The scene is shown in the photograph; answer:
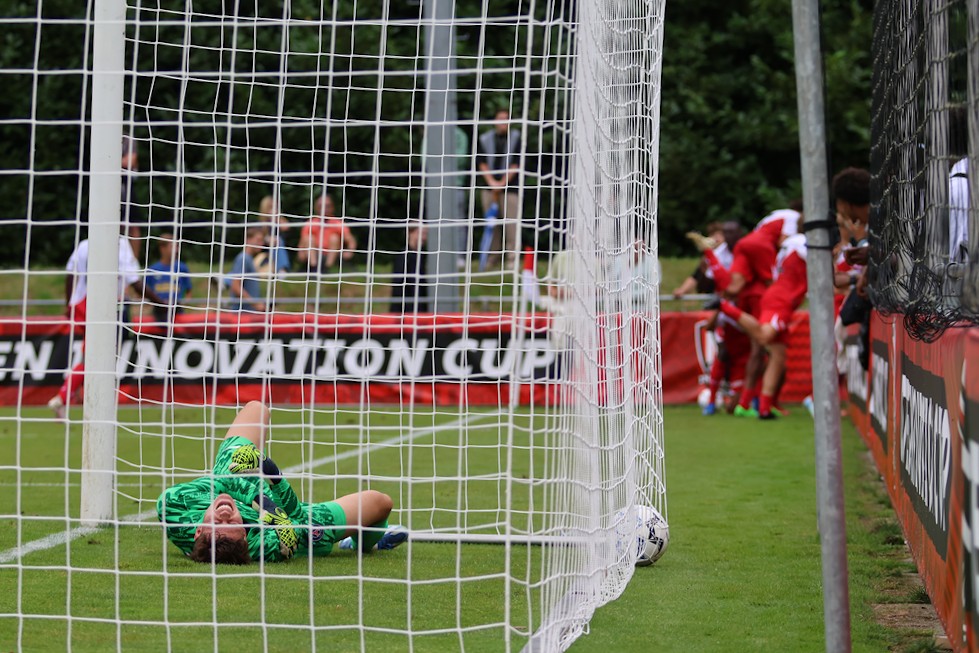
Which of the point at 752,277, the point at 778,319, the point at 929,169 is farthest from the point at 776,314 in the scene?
the point at 929,169

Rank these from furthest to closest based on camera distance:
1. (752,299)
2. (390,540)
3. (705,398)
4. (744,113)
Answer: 1. (744,113)
2. (705,398)
3. (752,299)
4. (390,540)

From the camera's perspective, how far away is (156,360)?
44.5 ft

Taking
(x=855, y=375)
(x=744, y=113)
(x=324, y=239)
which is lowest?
(x=855, y=375)

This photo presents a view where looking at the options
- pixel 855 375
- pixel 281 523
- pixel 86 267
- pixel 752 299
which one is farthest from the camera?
pixel 752 299

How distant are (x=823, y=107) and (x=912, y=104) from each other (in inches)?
95.0

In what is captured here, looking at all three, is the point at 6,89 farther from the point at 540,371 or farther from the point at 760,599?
the point at 760,599

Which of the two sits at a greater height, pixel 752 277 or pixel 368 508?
pixel 752 277

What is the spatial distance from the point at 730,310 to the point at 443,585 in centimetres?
771

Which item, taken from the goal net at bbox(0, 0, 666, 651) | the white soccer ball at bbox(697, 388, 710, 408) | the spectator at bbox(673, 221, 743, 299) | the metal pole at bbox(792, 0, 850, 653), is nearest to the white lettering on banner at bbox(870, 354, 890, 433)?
the goal net at bbox(0, 0, 666, 651)

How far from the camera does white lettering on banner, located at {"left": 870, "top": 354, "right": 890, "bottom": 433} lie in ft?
23.1

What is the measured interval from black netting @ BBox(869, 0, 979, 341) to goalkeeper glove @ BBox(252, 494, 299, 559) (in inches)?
97.3

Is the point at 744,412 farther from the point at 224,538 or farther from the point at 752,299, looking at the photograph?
the point at 224,538

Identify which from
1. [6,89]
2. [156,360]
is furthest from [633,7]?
[6,89]

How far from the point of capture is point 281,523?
5031 mm
